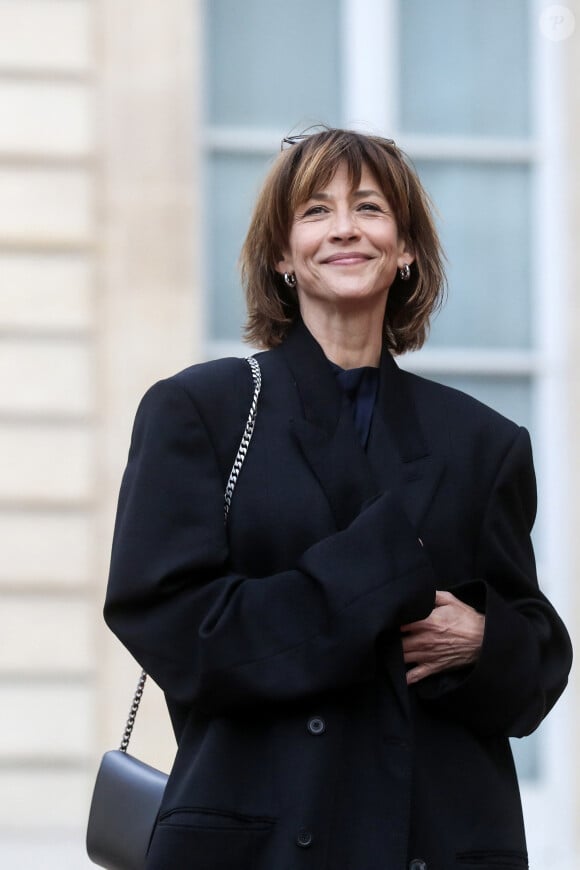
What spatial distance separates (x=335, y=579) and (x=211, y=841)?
428mm

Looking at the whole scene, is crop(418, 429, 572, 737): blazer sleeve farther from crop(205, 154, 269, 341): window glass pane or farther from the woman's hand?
crop(205, 154, 269, 341): window glass pane

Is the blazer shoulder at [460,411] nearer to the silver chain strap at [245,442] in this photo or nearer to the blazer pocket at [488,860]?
the silver chain strap at [245,442]

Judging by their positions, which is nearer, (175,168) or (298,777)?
(298,777)

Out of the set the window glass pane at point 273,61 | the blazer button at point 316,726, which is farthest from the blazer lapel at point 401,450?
the window glass pane at point 273,61

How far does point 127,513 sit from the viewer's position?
2729 millimetres

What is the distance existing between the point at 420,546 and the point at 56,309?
134 inches

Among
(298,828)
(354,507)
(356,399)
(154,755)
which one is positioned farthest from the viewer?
(154,755)

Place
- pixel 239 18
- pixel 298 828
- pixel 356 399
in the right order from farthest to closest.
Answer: pixel 239 18 → pixel 356 399 → pixel 298 828

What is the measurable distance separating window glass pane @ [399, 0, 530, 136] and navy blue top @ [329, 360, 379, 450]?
11.1ft

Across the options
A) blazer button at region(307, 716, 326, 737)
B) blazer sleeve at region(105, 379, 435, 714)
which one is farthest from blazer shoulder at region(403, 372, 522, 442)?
blazer button at region(307, 716, 326, 737)

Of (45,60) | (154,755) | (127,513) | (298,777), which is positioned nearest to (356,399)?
(127,513)

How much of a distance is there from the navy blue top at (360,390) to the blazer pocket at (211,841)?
711 millimetres

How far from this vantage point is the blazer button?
265cm

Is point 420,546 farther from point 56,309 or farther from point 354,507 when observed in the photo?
point 56,309
